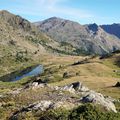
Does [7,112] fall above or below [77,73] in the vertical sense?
above

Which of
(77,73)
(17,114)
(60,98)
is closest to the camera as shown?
(17,114)

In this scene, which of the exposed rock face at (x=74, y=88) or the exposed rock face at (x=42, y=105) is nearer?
→ the exposed rock face at (x=42, y=105)

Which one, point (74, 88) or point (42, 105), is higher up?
point (42, 105)

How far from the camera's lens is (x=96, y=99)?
2641 cm

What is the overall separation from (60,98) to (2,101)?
4.76 metres

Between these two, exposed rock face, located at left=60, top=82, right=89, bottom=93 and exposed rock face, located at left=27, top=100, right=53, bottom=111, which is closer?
exposed rock face, located at left=27, top=100, right=53, bottom=111

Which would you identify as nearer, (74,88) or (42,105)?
A: (42,105)

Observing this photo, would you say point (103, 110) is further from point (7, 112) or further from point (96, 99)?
point (7, 112)

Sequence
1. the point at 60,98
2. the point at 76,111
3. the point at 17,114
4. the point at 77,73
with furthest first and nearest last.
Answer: the point at 77,73
the point at 60,98
the point at 17,114
the point at 76,111

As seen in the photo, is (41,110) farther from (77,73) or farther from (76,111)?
(77,73)

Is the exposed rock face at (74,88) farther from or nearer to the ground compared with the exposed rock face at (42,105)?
nearer to the ground

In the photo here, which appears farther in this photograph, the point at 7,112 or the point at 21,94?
the point at 21,94

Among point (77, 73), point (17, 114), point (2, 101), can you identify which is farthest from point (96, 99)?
point (77, 73)

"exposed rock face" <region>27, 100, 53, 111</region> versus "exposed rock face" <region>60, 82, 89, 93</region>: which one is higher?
"exposed rock face" <region>27, 100, 53, 111</region>
